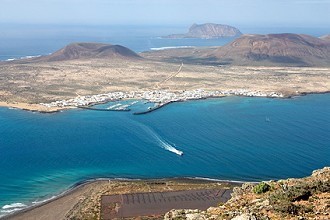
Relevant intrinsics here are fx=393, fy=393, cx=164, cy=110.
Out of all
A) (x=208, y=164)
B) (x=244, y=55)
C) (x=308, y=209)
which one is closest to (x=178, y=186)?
(x=208, y=164)

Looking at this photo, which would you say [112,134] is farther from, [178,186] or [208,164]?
[178,186]

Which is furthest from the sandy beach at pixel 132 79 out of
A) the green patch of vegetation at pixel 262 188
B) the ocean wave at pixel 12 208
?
the green patch of vegetation at pixel 262 188

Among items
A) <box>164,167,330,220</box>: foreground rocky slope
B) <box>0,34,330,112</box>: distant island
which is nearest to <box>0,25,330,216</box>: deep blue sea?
<box>0,34,330,112</box>: distant island

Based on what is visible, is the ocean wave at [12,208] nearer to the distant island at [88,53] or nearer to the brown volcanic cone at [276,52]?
the distant island at [88,53]

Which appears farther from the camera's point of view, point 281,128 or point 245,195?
point 281,128

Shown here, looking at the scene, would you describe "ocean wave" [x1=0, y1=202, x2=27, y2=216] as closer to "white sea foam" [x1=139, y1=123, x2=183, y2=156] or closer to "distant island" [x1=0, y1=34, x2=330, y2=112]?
"white sea foam" [x1=139, y1=123, x2=183, y2=156]

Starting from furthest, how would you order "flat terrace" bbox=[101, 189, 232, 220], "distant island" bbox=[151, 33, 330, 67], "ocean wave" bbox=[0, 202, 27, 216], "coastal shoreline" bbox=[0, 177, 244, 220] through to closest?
"distant island" bbox=[151, 33, 330, 67], "coastal shoreline" bbox=[0, 177, 244, 220], "ocean wave" bbox=[0, 202, 27, 216], "flat terrace" bbox=[101, 189, 232, 220]
